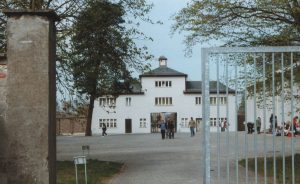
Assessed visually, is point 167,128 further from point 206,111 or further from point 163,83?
point 163,83

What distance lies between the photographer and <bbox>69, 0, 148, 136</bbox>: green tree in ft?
63.7

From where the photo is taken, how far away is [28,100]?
8.73 metres

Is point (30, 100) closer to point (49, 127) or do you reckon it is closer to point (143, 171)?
point (49, 127)

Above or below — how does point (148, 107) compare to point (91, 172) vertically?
above

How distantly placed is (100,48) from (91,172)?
184 inches

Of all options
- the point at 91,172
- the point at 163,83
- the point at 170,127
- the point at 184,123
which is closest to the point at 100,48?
the point at 91,172

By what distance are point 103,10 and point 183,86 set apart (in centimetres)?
7432

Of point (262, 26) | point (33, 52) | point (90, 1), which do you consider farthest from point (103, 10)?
point (33, 52)

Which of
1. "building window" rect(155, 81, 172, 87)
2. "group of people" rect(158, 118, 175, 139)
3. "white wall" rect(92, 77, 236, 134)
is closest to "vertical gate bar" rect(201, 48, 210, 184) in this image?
"group of people" rect(158, 118, 175, 139)

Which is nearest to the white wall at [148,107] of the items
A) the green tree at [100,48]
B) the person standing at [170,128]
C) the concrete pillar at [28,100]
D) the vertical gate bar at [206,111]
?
the person standing at [170,128]

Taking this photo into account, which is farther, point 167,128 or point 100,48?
point 167,128

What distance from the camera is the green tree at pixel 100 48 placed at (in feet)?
63.7

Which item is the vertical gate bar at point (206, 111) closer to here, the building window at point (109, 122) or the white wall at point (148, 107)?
the white wall at point (148, 107)

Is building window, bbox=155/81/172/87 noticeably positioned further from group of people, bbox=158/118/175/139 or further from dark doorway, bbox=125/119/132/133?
group of people, bbox=158/118/175/139
